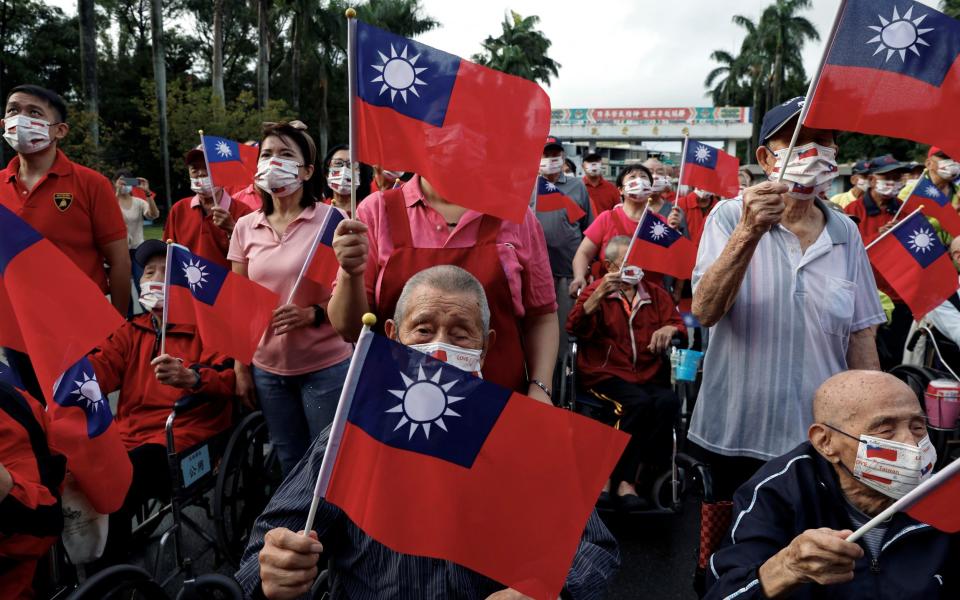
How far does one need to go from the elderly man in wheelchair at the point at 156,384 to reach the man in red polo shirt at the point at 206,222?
35.9 inches

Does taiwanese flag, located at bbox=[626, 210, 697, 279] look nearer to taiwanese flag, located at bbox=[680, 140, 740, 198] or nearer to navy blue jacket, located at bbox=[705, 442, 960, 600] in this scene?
taiwanese flag, located at bbox=[680, 140, 740, 198]

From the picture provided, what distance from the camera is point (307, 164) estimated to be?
3.38 meters

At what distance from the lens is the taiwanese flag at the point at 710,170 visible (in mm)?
5371

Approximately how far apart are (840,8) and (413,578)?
75.6 inches

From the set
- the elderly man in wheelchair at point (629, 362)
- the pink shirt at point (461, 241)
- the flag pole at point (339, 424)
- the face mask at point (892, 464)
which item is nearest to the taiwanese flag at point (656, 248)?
the elderly man in wheelchair at point (629, 362)

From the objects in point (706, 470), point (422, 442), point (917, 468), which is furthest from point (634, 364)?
point (422, 442)

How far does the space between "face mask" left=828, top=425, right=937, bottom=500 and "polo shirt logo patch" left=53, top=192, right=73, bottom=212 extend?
3.54 metres

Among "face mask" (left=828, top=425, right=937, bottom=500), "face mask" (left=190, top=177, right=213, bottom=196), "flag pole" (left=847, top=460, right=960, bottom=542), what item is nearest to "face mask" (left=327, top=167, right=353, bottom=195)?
"face mask" (left=190, top=177, right=213, bottom=196)

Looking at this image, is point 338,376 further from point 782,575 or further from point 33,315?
point 782,575

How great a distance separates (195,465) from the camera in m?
3.16

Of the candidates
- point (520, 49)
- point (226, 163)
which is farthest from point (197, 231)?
point (520, 49)

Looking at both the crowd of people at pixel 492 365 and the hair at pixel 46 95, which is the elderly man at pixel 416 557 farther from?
the hair at pixel 46 95

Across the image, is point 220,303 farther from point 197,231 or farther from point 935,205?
point 935,205

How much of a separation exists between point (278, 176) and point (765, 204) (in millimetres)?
2131
